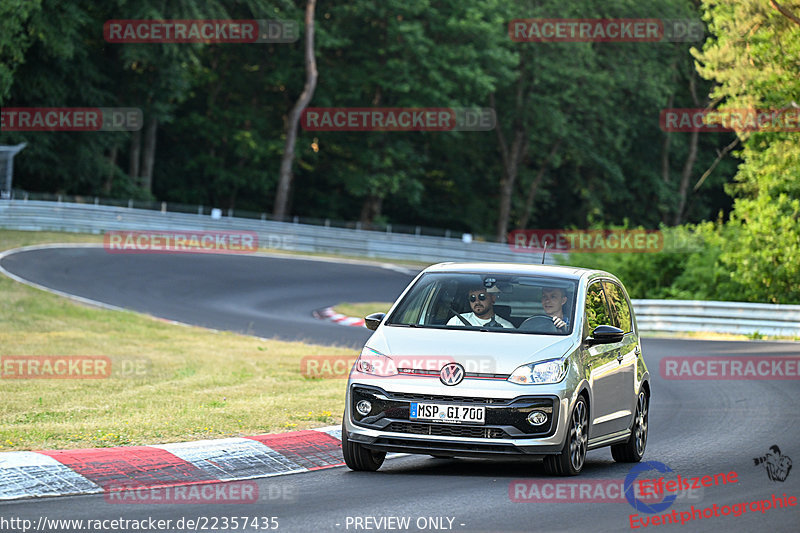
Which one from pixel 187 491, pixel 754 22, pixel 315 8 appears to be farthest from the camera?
pixel 315 8

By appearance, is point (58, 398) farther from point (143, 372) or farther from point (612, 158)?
point (612, 158)

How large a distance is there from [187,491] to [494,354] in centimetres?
246

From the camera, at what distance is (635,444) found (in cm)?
1105

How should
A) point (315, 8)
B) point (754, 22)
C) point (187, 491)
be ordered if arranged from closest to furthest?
point (187, 491) → point (754, 22) → point (315, 8)

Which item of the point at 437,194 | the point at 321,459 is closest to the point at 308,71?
the point at 437,194

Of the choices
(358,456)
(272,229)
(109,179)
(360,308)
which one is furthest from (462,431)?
(109,179)

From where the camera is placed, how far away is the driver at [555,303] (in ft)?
33.1

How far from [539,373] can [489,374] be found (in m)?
0.38

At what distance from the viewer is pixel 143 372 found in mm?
18641

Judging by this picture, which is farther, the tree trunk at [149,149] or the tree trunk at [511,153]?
the tree trunk at [511,153]

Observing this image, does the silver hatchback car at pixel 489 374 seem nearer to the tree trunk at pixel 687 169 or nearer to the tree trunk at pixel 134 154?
the tree trunk at pixel 134 154

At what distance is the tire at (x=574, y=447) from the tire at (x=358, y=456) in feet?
4.42

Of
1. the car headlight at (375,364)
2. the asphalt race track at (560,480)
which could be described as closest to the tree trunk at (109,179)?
the asphalt race track at (560,480)

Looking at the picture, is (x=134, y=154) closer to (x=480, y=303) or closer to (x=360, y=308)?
(x=360, y=308)
